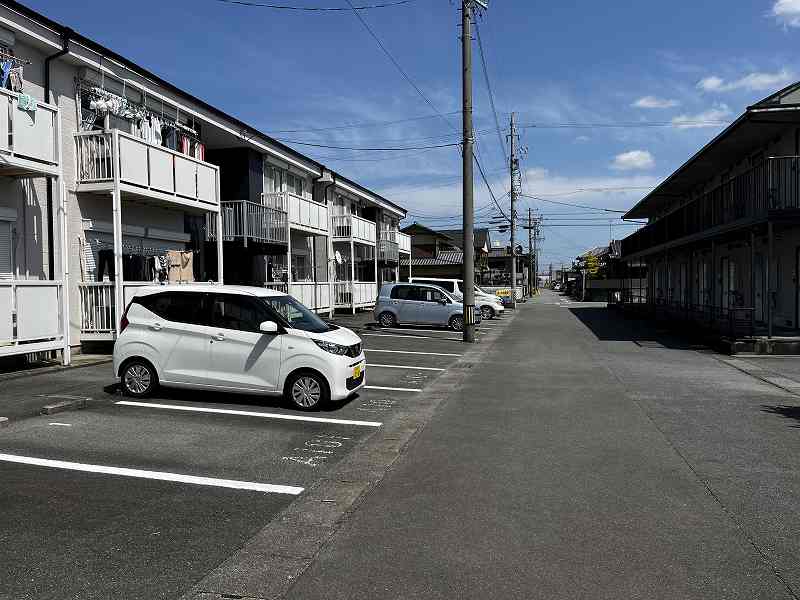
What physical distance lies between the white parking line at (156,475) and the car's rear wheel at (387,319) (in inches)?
738

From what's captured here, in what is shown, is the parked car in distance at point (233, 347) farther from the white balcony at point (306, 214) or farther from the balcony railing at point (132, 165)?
the white balcony at point (306, 214)

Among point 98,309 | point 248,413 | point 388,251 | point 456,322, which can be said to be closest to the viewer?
point 248,413

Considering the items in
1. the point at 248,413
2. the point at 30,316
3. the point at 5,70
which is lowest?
the point at 248,413

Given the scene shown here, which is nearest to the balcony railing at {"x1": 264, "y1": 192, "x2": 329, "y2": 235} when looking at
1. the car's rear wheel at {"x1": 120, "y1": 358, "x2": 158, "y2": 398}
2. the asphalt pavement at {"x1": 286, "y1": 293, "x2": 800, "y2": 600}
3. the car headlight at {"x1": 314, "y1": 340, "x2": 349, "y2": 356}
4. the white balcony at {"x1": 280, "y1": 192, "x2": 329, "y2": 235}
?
the white balcony at {"x1": 280, "y1": 192, "x2": 329, "y2": 235}

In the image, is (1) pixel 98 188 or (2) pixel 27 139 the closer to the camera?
(2) pixel 27 139

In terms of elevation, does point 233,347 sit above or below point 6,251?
below

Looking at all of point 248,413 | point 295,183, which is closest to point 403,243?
point 295,183

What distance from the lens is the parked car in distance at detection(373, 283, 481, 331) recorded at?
81.3ft

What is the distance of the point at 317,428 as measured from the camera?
8148mm

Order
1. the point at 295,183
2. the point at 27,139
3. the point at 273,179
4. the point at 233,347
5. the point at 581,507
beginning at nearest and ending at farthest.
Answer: the point at 581,507 → the point at 233,347 → the point at 27,139 → the point at 273,179 → the point at 295,183

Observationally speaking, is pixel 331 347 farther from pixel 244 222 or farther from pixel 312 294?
pixel 312 294

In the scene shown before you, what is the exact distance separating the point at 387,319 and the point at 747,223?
12436 mm

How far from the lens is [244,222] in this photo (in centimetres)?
1997

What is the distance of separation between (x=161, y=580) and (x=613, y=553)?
2737 mm
